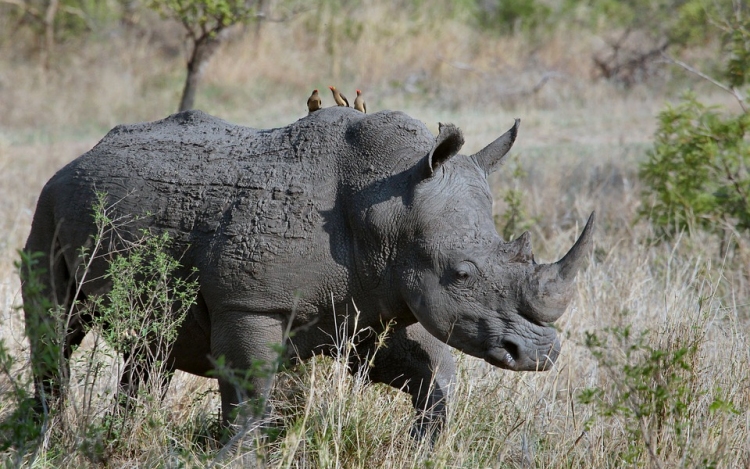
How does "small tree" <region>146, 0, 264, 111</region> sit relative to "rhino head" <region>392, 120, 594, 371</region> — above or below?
above

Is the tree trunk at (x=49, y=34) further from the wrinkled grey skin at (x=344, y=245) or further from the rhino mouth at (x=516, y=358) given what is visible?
the rhino mouth at (x=516, y=358)

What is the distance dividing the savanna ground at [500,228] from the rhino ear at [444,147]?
0.69m

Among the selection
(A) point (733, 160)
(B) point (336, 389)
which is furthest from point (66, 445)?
(A) point (733, 160)

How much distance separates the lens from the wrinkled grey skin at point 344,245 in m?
3.70

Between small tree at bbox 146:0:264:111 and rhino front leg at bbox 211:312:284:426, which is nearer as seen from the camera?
rhino front leg at bbox 211:312:284:426

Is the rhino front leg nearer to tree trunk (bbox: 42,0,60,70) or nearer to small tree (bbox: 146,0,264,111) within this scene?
small tree (bbox: 146,0,264,111)

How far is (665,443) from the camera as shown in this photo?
12.7 ft

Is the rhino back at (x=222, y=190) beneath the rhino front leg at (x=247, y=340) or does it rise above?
above

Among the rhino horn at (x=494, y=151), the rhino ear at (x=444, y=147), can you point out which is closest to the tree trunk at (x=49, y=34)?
the rhino horn at (x=494, y=151)

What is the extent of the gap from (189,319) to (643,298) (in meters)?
3.09

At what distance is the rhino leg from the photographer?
13.9 ft

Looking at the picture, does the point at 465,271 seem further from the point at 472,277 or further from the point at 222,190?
the point at 222,190

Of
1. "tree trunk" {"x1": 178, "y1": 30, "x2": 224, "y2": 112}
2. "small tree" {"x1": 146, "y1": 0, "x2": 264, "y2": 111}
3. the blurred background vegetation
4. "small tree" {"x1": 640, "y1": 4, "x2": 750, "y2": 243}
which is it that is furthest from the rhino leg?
the blurred background vegetation

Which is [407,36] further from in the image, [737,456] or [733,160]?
[737,456]
